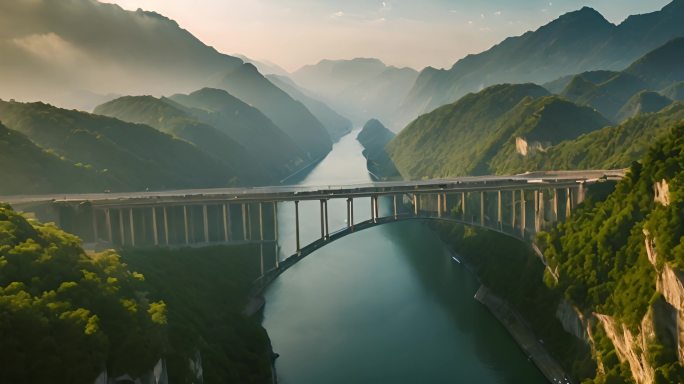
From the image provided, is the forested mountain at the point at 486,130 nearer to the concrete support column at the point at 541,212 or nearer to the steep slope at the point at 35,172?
the concrete support column at the point at 541,212

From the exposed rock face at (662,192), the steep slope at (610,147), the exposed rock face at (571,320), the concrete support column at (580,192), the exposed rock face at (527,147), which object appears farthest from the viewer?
the exposed rock face at (527,147)

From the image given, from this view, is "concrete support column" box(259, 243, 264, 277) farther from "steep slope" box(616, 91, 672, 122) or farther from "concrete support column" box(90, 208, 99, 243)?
"steep slope" box(616, 91, 672, 122)

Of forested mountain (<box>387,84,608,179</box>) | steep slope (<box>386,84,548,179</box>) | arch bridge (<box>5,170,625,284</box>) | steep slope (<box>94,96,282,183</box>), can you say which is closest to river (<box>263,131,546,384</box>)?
arch bridge (<box>5,170,625,284</box>)

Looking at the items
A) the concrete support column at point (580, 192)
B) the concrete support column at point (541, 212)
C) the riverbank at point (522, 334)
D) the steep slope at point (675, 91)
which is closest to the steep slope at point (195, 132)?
the riverbank at point (522, 334)

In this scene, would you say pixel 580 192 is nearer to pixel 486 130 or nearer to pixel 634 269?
pixel 634 269

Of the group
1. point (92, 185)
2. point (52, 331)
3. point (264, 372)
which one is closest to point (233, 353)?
point (264, 372)

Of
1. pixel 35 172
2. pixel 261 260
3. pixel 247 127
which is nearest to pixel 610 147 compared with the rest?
pixel 261 260

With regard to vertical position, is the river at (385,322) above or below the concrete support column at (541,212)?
below
